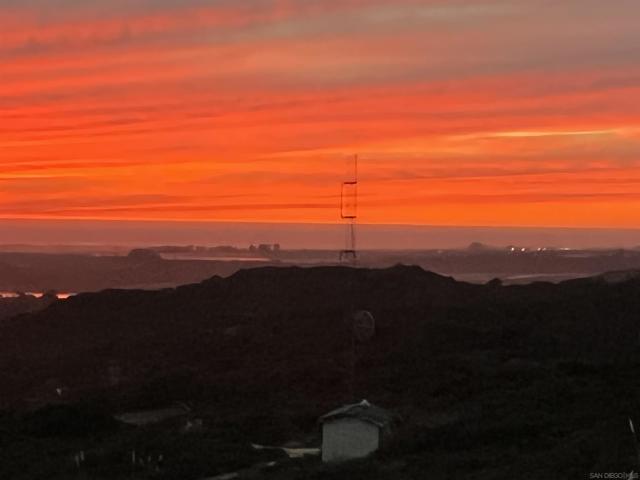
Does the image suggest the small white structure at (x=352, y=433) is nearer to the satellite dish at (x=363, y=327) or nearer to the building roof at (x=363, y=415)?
the building roof at (x=363, y=415)

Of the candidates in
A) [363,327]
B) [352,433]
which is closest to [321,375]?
[363,327]

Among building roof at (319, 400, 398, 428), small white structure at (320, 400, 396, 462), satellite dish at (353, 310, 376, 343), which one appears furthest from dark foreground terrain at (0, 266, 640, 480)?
satellite dish at (353, 310, 376, 343)

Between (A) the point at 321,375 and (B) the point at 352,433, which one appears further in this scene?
(A) the point at 321,375

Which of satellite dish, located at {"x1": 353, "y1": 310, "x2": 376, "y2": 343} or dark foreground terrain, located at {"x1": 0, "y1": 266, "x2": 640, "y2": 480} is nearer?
dark foreground terrain, located at {"x1": 0, "y1": 266, "x2": 640, "y2": 480}

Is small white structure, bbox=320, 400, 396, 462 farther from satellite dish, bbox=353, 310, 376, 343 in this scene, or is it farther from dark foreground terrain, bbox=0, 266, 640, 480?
satellite dish, bbox=353, 310, 376, 343

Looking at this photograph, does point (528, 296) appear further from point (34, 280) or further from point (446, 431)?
point (34, 280)

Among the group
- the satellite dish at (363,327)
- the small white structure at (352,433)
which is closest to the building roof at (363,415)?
the small white structure at (352,433)

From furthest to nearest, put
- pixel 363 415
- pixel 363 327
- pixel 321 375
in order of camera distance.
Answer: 1. pixel 363 327
2. pixel 321 375
3. pixel 363 415

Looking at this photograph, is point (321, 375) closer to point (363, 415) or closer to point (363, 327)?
point (363, 327)
